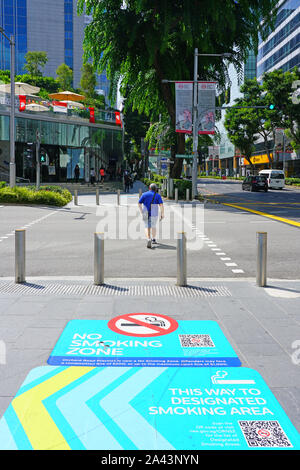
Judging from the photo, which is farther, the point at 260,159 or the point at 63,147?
the point at 260,159

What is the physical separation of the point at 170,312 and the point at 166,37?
2504 centimetres

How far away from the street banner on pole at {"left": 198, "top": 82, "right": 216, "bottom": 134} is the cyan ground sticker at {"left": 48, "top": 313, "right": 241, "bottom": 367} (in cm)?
2708

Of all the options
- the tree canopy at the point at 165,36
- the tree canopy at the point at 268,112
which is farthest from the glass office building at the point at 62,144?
the tree canopy at the point at 268,112

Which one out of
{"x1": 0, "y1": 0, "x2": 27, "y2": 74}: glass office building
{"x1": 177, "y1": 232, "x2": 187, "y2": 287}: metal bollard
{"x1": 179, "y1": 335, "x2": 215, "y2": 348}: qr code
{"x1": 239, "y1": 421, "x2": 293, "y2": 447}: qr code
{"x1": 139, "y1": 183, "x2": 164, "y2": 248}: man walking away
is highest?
{"x1": 0, "y1": 0, "x2": 27, "y2": 74}: glass office building

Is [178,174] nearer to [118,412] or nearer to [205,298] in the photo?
[205,298]

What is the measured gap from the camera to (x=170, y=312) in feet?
20.5

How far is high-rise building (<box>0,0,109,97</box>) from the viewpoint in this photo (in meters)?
108

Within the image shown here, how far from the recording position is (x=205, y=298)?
275 inches

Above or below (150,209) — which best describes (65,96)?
above

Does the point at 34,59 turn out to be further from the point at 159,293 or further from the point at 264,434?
the point at 264,434

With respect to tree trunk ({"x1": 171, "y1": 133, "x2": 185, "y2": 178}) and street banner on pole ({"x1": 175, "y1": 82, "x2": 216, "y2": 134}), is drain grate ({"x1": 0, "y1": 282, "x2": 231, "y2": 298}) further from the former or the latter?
tree trunk ({"x1": 171, "y1": 133, "x2": 185, "y2": 178})

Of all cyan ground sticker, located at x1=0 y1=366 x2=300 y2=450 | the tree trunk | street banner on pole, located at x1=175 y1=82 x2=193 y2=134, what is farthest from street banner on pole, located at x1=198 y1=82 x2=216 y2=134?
cyan ground sticker, located at x1=0 y1=366 x2=300 y2=450

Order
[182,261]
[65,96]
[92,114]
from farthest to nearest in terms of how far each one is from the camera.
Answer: [65,96] → [92,114] → [182,261]

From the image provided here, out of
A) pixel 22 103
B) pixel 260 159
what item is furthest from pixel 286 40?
pixel 22 103
